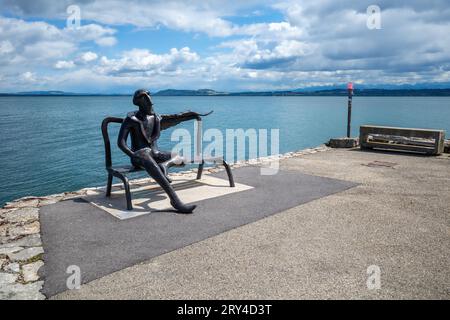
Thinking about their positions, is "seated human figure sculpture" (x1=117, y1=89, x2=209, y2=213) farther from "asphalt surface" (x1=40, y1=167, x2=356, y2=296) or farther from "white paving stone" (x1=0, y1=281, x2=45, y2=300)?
"white paving stone" (x1=0, y1=281, x2=45, y2=300)

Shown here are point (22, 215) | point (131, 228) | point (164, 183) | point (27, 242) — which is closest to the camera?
point (27, 242)

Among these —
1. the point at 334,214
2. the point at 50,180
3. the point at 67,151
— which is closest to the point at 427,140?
the point at 334,214

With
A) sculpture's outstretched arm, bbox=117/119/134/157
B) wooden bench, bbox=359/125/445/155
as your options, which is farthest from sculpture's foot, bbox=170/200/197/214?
wooden bench, bbox=359/125/445/155

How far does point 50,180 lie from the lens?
1870cm

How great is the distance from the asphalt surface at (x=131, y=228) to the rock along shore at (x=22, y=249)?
11 cm

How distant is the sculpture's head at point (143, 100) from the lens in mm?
6758

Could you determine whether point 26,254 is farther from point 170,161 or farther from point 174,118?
point 174,118

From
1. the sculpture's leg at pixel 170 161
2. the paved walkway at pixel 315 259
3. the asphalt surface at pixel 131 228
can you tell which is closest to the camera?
the paved walkway at pixel 315 259

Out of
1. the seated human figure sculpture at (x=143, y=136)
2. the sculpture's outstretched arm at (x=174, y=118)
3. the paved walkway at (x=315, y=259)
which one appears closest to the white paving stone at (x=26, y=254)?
the paved walkway at (x=315, y=259)

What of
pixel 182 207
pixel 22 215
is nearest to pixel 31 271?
pixel 22 215

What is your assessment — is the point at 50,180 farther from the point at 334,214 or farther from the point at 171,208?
the point at 334,214

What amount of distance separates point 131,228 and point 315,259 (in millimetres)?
2701

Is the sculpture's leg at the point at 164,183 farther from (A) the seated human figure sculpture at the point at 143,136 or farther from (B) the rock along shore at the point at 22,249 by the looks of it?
(B) the rock along shore at the point at 22,249

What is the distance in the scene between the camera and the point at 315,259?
14.3 ft
